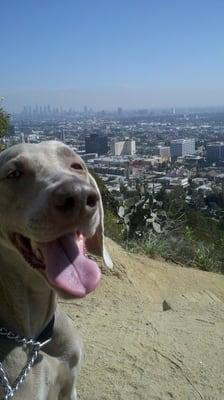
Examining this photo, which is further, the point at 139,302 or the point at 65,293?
the point at 139,302

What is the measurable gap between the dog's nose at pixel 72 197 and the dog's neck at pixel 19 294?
0.52 meters

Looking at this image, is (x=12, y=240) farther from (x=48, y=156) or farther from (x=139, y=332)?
(x=139, y=332)

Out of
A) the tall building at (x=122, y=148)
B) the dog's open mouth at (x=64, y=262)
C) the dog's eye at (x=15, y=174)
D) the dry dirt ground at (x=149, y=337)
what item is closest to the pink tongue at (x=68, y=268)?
the dog's open mouth at (x=64, y=262)

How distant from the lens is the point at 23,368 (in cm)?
261

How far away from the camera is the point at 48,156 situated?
2.70 metres

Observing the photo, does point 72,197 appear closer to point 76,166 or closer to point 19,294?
point 76,166

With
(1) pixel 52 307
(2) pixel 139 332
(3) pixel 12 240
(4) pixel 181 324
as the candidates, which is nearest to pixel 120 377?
(2) pixel 139 332

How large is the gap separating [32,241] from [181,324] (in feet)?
10.9

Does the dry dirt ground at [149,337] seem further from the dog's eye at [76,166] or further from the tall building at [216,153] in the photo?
the tall building at [216,153]

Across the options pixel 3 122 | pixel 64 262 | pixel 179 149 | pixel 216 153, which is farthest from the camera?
pixel 179 149

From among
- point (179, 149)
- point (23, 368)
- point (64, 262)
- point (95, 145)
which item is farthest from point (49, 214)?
point (179, 149)

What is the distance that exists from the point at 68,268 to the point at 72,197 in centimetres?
38

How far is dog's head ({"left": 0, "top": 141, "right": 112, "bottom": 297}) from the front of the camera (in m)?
2.26

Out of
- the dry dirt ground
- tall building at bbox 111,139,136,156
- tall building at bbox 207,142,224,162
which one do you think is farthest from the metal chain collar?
tall building at bbox 207,142,224,162
